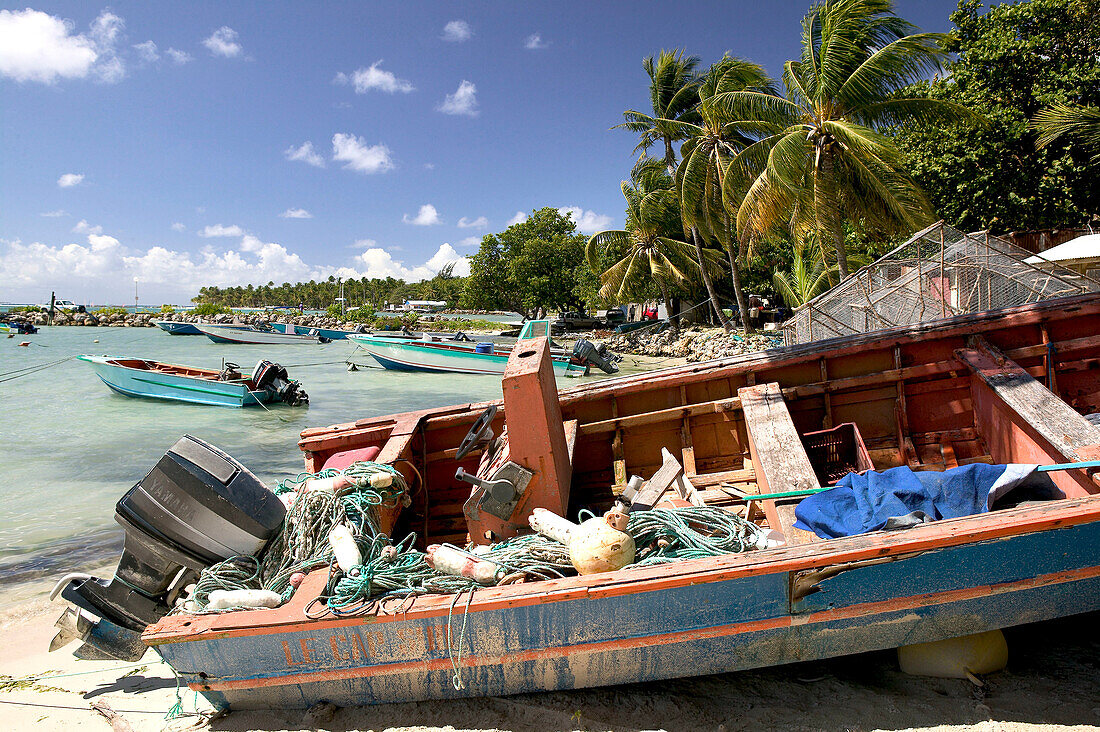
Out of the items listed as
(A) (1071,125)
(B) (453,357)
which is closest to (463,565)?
(A) (1071,125)

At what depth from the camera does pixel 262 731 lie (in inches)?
122

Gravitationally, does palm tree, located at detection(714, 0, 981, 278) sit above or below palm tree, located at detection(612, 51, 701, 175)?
below

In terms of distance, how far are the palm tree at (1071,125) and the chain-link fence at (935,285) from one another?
314 inches

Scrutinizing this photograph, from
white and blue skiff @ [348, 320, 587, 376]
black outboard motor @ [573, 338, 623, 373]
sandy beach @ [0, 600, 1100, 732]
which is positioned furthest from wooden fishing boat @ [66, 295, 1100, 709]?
white and blue skiff @ [348, 320, 587, 376]

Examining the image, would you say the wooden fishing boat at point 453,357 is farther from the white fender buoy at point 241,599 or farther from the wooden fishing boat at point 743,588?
the white fender buoy at point 241,599

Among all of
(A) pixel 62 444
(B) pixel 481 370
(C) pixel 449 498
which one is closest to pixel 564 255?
(B) pixel 481 370

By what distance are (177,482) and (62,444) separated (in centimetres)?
1302

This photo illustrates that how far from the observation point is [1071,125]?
14.6 metres

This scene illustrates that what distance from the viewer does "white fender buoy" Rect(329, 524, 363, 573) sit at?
3.14m

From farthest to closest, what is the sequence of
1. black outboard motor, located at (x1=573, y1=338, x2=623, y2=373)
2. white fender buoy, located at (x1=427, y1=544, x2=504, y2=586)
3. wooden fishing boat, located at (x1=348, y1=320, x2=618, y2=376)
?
wooden fishing boat, located at (x1=348, y1=320, x2=618, y2=376), black outboard motor, located at (x1=573, y1=338, x2=623, y2=373), white fender buoy, located at (x1=427, y1=544, x2=504, y2=586)

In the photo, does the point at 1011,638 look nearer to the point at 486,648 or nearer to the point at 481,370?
the point at 486,648

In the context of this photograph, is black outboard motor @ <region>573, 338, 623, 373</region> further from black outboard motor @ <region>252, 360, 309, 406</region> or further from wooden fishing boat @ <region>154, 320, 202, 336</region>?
wooden fishing boat @ <region>154, 320, 202, 336</region>

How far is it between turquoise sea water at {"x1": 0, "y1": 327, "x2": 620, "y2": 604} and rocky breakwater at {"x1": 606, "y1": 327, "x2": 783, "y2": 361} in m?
6.18

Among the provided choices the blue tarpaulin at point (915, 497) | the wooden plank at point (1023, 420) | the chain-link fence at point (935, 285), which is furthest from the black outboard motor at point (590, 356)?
the blue tarpaulin at point (915, 497)
